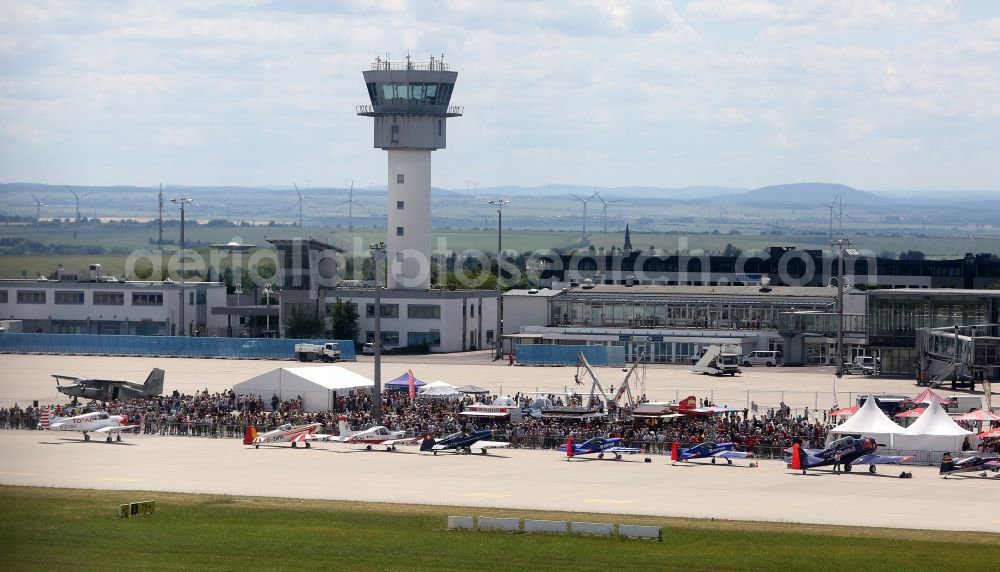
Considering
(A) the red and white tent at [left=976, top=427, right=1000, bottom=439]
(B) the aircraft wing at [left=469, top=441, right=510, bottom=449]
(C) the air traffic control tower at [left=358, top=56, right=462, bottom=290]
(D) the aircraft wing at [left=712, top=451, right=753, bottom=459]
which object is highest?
(C) the air traffic control tower at [left=358, top=56, right=462, bottom=290]

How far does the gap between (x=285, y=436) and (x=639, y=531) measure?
27113 millimetres

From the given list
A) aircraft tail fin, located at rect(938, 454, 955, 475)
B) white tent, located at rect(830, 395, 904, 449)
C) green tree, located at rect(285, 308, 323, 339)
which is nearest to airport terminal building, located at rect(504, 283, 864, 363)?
green tree, located at rect(285, 308, 323, 339)

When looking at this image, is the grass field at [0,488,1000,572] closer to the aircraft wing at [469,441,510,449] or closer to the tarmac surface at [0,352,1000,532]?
the tarmac surface at [0,352,1000,532]

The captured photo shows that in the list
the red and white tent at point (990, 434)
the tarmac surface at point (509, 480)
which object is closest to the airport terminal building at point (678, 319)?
the red and white tent at point (990, 434)

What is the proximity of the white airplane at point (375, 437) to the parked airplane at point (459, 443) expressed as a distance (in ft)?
5.72

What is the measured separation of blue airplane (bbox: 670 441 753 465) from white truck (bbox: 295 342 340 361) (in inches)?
1956

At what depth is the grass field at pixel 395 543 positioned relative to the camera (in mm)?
40438

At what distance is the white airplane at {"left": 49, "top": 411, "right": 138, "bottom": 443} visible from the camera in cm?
6838

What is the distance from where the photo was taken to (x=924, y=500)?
52719 millimetres

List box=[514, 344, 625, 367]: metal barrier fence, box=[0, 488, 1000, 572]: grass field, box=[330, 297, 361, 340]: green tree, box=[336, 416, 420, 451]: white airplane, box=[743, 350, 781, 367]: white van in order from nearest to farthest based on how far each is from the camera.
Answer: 1. box=[0, 488, 1000, 572]: grass field
2. box=[336, 416, 420, 451]: white airplane
3. box=[514, 344, 625, 367]: metal barrier fence
4. box=[743, 350, 781, 367]: white van
5. box=[330, 297, 361, 340]: green tree

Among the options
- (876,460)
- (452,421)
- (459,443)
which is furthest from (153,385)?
(876,460)

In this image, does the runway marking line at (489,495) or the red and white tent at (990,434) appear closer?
the runway marking line at (489,495)

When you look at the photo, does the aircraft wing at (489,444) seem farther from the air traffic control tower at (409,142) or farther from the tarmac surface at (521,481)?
the air traffic control tower at (409,142)

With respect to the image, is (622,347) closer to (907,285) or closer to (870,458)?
(870,458)
